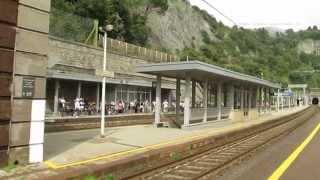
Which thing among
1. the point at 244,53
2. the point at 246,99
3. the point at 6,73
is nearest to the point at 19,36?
the point at 6,73

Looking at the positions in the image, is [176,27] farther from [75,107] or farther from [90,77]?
[75,107]

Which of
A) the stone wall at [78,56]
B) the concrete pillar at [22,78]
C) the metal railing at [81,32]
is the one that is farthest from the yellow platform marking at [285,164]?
the metal railing at [81,32]

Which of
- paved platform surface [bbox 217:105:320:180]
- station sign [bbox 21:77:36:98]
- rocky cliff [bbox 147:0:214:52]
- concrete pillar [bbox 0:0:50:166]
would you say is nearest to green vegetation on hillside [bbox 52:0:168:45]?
rocky cliff [bbox 147:0:214:52]

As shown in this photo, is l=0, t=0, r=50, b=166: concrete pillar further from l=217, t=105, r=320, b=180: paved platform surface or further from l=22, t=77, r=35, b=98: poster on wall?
l=217, t=105, r=320, b=180: paved platform surface

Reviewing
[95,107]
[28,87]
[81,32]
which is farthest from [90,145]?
[81,32]

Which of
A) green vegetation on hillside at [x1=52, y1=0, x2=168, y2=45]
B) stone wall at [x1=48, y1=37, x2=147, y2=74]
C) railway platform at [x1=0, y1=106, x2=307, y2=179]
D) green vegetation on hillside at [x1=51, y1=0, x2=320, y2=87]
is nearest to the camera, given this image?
railway platform at [x1=0, y1=106, x2=307, y2=179]

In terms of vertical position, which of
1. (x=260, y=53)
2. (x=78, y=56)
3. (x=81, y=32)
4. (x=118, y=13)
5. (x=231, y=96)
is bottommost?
(x=231, y=96)

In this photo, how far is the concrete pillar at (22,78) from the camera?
12969 mm

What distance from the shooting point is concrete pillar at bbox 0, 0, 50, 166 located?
13.0 meters

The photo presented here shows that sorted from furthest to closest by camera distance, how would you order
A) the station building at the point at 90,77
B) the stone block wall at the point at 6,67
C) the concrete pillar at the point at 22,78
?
1. the station building at the point at 90,77
2. the concrete pillar at the point at 22,78
3. the stone block wall at the point at 6,67

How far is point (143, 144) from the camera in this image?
20.6m

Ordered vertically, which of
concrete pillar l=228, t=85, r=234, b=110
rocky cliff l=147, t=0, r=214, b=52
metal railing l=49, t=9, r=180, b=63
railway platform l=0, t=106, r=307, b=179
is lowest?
railway platform l=0, t=106, r=307, b=179

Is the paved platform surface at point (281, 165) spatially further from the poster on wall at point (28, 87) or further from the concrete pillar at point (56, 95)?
the concrete pillar at point (56, 95)

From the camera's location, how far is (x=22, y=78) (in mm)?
13562
